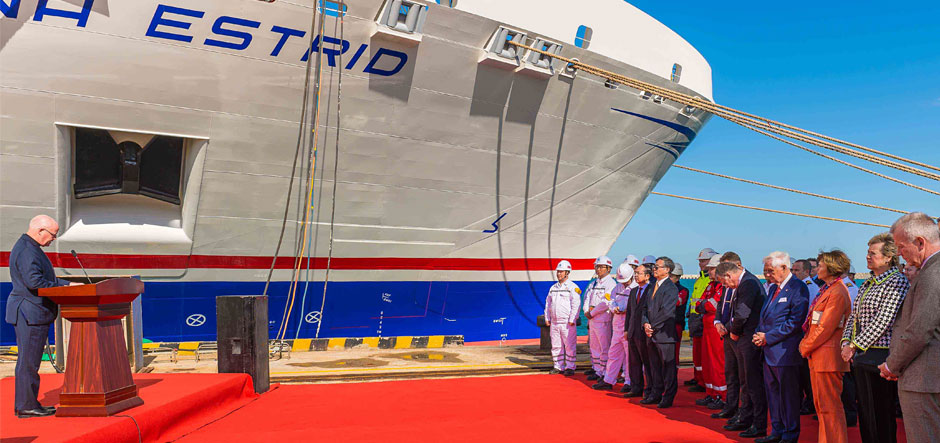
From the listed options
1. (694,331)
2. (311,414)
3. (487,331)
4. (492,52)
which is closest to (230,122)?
(492,52)

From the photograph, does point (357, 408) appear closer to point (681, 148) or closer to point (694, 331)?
point (694, 331)

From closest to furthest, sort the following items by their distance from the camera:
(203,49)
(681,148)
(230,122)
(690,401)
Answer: (690,401) < (203,49) < (230,122) < (681,148)

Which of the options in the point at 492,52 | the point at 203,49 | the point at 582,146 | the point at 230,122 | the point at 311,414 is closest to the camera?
the point at 311,414

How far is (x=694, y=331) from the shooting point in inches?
248

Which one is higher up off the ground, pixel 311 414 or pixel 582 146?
pixel 582 146

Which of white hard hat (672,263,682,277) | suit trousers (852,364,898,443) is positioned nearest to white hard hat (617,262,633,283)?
white hard hat (672,263,682,277)

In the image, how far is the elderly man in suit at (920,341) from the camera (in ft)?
9.48

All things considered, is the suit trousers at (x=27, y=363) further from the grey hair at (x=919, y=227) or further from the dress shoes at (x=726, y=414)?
the grey hair at (x=919, y=227)

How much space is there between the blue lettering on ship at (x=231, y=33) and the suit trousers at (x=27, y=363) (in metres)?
3.98

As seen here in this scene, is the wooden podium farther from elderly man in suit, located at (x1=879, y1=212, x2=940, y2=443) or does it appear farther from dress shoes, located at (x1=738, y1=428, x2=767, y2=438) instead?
elderly man in suit, located at (x1=879, y1=212, x2=940, y2=443)

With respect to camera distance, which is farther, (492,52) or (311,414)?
(492,52)

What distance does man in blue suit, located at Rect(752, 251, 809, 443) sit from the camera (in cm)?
429

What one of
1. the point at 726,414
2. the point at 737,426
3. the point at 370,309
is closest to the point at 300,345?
the point at 370,309

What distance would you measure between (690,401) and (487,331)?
4716 millimetres
